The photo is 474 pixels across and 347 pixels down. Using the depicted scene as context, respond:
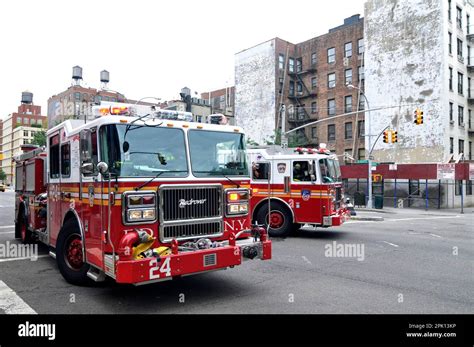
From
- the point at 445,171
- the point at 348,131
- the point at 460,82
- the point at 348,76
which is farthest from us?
the point at 348,76

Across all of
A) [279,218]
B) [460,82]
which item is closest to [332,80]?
[460,82]

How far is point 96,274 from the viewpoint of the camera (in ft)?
19.6

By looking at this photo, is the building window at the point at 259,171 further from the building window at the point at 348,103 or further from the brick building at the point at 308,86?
the building window at the point at 348,103

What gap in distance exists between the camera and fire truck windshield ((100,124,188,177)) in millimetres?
5535

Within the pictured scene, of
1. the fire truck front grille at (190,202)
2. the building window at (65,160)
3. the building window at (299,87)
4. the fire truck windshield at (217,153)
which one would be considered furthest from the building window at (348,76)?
the fire truck front grille at (190,202)

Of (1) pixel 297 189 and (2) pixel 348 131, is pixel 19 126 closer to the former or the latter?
(2) pixel 348 131

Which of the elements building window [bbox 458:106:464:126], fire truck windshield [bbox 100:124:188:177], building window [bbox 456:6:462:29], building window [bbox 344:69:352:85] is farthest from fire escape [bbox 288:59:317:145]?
fire truck windshield [bbox 100:124:188:177]

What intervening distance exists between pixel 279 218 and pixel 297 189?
1.12 m

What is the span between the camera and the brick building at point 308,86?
4181cm

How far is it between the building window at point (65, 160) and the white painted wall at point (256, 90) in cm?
4032

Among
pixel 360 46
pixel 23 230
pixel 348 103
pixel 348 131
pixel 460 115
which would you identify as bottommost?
pixel 23 230

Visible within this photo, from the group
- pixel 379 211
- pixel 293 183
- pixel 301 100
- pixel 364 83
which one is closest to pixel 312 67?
pixel 301 100

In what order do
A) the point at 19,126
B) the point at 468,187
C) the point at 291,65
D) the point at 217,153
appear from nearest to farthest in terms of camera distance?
the point at 217,153 → the point at 468,187 → the point at 291,65 → the point at 19,126

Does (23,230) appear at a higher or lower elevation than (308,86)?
lower
